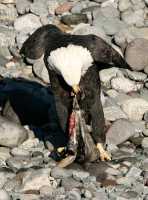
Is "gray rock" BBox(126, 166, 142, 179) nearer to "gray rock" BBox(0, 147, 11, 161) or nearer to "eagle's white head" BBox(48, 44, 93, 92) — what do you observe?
"eagle's white head" BBox(48, 44, 93, 92)

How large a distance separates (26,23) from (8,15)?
746 millimetres

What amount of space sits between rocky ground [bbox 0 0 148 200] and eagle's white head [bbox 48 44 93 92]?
4.17 ft

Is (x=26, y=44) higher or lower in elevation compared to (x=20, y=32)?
higher

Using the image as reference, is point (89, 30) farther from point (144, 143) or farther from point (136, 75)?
point (144, 143)

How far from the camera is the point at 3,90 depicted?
12141mm

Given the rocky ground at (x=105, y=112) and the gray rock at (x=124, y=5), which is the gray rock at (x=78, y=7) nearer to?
the rocky ground at (x=105, y=112)

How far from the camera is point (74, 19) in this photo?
1467cm

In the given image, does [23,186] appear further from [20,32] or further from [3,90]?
[20,32]

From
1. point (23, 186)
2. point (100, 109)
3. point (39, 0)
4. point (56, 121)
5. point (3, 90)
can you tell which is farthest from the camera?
point (39, 0)

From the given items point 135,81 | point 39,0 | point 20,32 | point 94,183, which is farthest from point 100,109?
point 39,0

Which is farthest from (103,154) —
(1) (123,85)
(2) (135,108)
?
(1) (123,85)

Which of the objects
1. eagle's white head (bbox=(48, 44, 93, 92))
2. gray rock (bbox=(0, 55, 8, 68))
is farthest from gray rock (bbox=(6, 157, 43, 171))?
gray rock (bbox=(0, 55, 8, 68))

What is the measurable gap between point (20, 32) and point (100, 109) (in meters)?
4.57

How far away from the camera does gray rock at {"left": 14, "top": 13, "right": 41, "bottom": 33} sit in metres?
14.5
